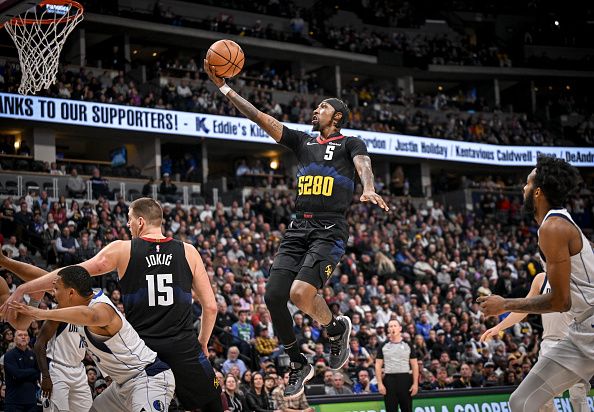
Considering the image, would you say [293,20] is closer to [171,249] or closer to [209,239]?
[209,239]

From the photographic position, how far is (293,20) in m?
37.8

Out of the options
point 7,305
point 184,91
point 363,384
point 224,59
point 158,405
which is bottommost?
point 363,384

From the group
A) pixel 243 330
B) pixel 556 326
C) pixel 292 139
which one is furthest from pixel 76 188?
pixel 556 326

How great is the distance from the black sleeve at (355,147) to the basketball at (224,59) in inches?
52.2

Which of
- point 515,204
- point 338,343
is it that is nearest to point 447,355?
point 338,343

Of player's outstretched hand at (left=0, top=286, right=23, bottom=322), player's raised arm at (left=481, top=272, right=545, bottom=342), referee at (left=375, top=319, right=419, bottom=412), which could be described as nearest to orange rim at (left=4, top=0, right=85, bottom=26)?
player's outstretched hand at (left=0, top=286, right=23, bottom=322)

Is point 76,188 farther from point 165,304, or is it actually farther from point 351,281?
point 165,304

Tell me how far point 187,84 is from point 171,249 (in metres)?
25.4

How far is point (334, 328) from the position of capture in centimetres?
824

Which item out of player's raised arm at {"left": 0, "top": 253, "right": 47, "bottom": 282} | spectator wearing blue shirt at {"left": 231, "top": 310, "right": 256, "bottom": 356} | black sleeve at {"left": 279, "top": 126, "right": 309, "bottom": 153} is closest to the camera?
player's raised arm at {"left": 0, "top": 253, "right": 47, "bottom": 282}

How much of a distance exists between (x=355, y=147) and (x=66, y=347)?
4.33 metres

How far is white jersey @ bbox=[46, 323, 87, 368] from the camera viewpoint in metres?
9.58

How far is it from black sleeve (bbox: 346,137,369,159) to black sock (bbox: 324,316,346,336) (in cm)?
171

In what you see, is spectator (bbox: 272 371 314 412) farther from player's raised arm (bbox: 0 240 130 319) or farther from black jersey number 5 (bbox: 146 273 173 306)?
player's raised arm (bbox: 0 240 130 319)
